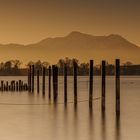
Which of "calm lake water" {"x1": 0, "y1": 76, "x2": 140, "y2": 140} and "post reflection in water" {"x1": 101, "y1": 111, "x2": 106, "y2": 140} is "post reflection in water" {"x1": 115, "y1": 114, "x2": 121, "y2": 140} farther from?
"post reflection in water" {"x1": 101, "y1": 111, "x2": 106, "y2": 140}

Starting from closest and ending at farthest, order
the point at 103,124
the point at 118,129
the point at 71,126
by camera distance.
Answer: the point at 118,129 → the point at 71,126 → the point at 103,124

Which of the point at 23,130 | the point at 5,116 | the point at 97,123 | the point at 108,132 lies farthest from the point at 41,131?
the point at 5,116

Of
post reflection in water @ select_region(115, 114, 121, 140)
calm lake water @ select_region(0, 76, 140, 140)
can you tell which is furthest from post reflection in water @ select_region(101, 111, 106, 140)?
post reflection in water @ select_region(115, 114, 121, 140)

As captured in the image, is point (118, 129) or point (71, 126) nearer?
point (118, 129)

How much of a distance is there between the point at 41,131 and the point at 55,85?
→ 51.7ft

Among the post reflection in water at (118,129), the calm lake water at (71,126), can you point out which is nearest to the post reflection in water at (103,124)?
the calm lake water at (71,126)

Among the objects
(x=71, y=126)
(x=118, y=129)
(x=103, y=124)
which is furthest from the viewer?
(x=103, y=124)

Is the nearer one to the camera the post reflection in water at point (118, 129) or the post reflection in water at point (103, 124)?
the post reflection in water at point (118, 129)

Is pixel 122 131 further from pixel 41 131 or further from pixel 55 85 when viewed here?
pixel 55 85

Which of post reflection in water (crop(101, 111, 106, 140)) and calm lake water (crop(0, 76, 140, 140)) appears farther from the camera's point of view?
post reflection in water (crop(101, 111, 106, 140))

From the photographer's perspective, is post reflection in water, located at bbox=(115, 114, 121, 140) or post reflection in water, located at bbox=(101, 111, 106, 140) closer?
post reflection in water, located at bbox=(115, 114, 121, 140)

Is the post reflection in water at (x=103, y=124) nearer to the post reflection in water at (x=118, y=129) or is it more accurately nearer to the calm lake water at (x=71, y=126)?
the calm lake water at (x=71, y=126)

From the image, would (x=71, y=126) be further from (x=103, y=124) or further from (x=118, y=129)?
(x=118, y=129)

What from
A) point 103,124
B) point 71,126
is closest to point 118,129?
point 103,124
